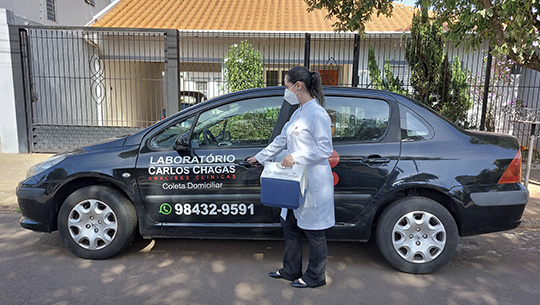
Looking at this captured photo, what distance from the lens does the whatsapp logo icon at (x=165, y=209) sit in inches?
137

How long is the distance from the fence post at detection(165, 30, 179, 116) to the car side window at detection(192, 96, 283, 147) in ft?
17.6

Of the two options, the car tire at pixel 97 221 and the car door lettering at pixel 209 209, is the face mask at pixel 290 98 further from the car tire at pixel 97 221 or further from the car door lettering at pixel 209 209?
the car tire at pixel 97 221

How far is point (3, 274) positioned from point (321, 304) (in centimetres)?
277

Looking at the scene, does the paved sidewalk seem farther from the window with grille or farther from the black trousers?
the window with grille

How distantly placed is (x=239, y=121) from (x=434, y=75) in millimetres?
6103

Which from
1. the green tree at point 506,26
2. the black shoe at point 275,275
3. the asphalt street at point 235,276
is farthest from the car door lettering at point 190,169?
the green tree at point 506,26

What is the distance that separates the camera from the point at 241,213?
11.3 feet

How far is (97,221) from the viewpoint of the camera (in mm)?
3523

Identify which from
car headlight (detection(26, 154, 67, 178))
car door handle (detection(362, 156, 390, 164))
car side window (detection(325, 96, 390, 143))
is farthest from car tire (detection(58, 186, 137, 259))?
car door handle (detection(362, 156, 390, 164))

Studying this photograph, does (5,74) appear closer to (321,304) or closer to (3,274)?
(3,274)

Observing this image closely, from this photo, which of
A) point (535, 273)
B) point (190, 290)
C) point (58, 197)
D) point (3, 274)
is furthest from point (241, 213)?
point (535, 273)

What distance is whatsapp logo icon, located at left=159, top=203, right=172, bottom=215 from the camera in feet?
11.4

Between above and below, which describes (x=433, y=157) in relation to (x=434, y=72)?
below

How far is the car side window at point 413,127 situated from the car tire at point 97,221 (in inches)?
104
